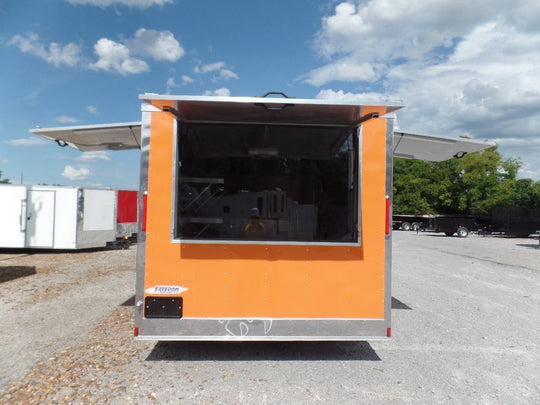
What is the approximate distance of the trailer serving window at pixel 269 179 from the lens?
389 cm

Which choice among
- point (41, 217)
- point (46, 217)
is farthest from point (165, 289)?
point (41, 217)

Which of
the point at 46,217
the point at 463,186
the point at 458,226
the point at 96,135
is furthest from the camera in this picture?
the point at 463,186

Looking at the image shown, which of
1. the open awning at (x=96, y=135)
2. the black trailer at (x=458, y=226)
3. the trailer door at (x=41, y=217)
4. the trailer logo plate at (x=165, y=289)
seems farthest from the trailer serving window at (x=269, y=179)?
the black trailer at (x=458, y=226)

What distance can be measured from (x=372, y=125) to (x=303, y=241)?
1.33 m

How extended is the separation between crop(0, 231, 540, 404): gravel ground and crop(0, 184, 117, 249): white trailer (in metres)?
6.47

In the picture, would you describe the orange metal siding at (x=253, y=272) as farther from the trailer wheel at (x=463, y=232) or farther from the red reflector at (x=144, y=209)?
the trailer wheel at (x=463, y=232)

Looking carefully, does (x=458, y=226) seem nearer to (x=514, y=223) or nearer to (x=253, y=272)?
(x=514, y=223)

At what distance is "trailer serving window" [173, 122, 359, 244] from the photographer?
12.8ft

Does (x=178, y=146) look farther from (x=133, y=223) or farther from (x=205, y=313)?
(x=133, y=223)

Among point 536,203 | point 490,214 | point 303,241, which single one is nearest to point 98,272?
point 303,241

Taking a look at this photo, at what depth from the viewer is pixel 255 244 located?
12.1ft

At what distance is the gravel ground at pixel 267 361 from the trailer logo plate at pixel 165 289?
0.74m

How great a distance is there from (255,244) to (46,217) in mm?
11523

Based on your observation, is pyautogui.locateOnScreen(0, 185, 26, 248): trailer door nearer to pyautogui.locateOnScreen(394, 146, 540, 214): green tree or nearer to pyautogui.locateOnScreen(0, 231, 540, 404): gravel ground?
pyautogui.locateOnScreen(0, 231, 540, 404): gravel ground
